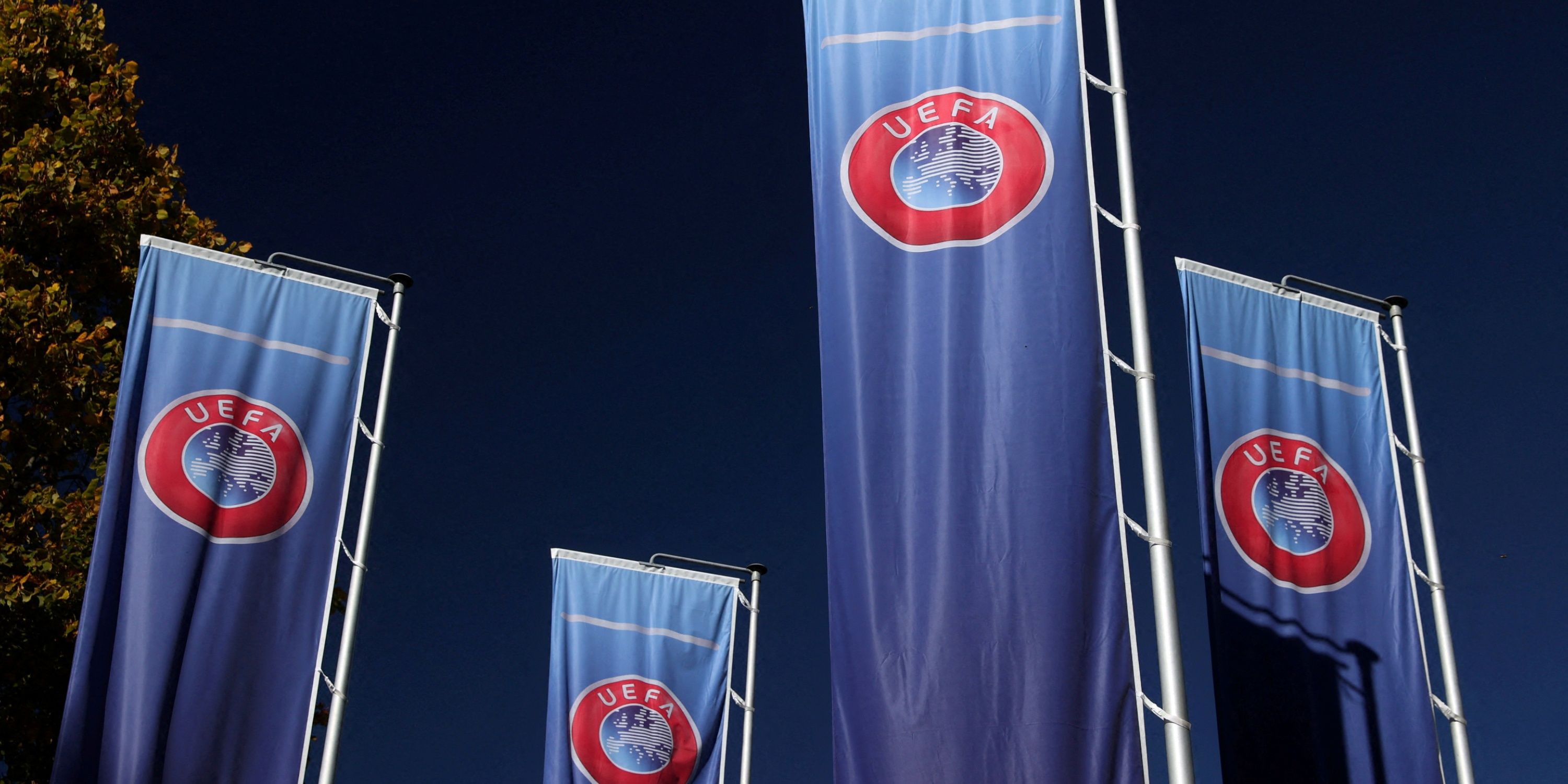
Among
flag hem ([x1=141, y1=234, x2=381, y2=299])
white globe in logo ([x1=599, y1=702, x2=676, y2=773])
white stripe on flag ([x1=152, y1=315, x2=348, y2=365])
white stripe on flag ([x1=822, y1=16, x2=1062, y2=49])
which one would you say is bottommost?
white globe in logo ([x1=599, y1=702, x2=676, y2=773])

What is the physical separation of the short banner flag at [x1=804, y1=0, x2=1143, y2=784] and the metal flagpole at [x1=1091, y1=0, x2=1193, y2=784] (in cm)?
30

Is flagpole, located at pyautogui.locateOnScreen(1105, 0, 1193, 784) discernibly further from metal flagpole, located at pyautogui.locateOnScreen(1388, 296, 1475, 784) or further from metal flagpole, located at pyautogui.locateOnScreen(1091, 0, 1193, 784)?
metal flagpole, located at pyautogui.locateOnScreen(1388, 296, 1475, 784)

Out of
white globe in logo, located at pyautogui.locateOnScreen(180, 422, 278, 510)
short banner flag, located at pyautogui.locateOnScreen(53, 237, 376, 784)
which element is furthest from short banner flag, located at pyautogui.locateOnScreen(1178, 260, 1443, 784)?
white globe in logo, located at pyautogui.locateOnScreen(180, 422, 278, 510)

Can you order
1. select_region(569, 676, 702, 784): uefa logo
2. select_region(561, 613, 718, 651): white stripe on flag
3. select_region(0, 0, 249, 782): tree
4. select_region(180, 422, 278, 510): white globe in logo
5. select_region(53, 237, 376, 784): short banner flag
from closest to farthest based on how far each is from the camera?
select_region(53, 237, 376, 784): short banner flag
select_region(180, 422, 278, 510): white globe in logo
select_region(0, 0, 249, 782): tree
select_region(569, 676, 702, 784): uefa logo
select_region(561, 613, 718, 651): white stripe on flag

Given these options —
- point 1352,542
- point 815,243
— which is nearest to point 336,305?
point 815,243

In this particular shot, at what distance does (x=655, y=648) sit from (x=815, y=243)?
360 inches

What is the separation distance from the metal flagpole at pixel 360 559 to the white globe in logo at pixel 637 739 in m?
4.50

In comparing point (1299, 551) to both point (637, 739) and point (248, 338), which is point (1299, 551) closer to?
point (248, 338)

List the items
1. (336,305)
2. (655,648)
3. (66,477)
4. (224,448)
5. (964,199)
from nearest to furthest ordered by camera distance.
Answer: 1. (964,199)
2. (224,448)
3. (336,305)
4. (66,477)
5. (655,648)

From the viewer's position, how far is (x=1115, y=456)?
7.02 m

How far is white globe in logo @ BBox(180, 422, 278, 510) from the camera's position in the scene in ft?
32.0

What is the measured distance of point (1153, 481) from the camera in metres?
7.31

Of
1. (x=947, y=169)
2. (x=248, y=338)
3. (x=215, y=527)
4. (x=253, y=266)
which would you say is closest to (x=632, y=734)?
(x=215, y=527)

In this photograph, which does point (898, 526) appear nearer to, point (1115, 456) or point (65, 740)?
point (1115, 456)
